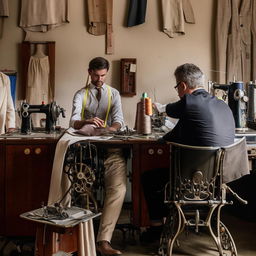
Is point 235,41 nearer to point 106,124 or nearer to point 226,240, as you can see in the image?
point 106,124

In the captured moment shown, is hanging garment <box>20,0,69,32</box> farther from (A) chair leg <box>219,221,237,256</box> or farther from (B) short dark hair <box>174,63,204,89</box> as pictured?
(A) chair leg <box>219,221,237,256</box>

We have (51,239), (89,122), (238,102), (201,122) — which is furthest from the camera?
(238,102)

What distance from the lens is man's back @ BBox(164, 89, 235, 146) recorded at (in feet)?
9.61

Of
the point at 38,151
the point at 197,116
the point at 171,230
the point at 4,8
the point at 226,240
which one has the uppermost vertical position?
the point at 4,8

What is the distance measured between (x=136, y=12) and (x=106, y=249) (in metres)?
2.98

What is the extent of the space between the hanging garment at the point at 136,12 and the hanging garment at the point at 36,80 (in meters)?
1.05

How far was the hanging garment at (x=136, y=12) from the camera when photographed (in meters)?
5.27

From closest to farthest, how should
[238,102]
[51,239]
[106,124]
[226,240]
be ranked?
[51,239]
[226,240]
[238,102]
[106,124]

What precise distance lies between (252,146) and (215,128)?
24.6 inches

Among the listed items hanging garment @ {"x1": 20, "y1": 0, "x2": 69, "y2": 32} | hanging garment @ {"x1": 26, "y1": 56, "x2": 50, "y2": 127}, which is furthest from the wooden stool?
hanging garment @ {"x1": 20, "y1": 0, "x2": 69, "y2": 32}

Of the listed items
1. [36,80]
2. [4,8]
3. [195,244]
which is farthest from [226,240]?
[4,8]

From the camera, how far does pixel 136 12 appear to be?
5.29m

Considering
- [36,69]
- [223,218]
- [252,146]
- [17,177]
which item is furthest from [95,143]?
[36,69]

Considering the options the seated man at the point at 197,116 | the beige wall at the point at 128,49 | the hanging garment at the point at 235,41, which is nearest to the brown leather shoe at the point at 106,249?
the seated man at the point at 197,116
